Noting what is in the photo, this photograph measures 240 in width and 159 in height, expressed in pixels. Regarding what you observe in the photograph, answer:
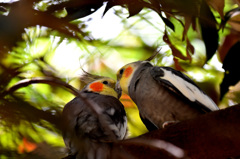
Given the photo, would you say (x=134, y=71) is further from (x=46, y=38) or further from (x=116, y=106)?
(x=46, y=38)

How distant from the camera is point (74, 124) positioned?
1.44m

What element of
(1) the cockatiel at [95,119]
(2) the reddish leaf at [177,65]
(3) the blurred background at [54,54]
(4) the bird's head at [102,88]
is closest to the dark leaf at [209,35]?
(3) the blurred background at [54,54]

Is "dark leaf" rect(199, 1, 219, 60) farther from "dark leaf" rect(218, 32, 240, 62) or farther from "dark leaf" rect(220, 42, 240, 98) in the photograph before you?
"dark leaf" rect(218, 32, 240, 62)

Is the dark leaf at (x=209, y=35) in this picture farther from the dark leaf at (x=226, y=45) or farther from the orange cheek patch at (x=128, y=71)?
the orange cheek patch at (x=128, y=71)

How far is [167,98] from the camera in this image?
64.5 inches

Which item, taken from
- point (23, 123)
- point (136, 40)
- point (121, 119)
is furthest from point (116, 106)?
point (23, 123)

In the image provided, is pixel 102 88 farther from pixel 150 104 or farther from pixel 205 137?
pixel 205 137

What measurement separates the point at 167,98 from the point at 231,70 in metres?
0.36

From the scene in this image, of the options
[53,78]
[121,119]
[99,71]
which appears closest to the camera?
[53,78]

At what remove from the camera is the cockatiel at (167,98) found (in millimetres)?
1586

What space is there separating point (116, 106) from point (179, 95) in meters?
0.32

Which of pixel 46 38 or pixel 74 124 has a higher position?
pixel 46 38

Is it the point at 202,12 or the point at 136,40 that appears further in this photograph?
the point at 136,40

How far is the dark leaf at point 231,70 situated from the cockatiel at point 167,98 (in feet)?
0.63
